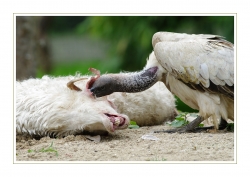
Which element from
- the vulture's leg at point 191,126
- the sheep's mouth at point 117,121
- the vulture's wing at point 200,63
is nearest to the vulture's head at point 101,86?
the sheep's mouth at point 117,121

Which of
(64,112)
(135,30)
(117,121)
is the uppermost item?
(135,30)

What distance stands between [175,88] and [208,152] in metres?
1.68

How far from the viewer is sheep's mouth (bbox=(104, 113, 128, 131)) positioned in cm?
711

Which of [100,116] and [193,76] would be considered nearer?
[100,116]

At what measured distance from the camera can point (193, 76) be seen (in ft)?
24.0

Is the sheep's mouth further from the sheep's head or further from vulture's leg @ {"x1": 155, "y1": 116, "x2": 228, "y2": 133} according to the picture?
vulture's leg @ {"x1": 155, "y1": 116, "x2": 228, "y2": 133}

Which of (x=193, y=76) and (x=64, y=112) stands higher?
(x=193, y=76)

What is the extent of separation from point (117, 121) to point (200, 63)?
139 cm

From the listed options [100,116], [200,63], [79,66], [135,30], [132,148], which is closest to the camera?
[132,148]

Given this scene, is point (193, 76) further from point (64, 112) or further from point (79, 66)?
point (79, 66)

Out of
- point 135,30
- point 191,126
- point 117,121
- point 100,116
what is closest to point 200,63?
point 191,126

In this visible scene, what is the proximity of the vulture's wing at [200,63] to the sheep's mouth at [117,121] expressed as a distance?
99 cm

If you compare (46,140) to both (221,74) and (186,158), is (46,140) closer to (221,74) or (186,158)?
(186,158)

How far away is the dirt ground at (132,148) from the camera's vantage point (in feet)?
20.3
